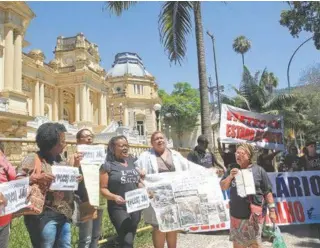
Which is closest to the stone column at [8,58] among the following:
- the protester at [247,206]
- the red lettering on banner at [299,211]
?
the red lettering on banner at [299,211]

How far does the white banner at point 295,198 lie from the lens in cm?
752

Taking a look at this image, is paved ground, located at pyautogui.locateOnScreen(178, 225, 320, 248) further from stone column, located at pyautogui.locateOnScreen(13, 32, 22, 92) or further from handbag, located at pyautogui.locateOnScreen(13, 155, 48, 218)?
stone column, located at pyautogui.locateOnScreen(13, 32, 22, 92)

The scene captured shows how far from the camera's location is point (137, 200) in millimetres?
4492

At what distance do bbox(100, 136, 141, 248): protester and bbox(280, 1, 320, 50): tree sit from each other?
7.69m

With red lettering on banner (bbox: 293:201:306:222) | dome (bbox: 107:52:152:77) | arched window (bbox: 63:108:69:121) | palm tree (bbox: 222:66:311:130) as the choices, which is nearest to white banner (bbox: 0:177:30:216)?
red lettering on banner (bbox: 293:201:306:222)

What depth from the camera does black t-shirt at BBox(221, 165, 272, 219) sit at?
4293 mm

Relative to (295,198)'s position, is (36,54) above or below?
above

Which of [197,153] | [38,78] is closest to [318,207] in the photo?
[197,153]

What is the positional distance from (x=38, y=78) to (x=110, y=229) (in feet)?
117

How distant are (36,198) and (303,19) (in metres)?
9.34

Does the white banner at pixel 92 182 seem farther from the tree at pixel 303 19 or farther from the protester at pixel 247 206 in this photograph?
the tree at pixel 303 19

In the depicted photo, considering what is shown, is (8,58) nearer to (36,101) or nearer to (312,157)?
(36,101)

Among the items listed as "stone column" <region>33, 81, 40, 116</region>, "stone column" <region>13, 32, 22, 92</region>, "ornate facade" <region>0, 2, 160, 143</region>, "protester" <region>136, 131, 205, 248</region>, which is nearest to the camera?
"protester" <region>136, 131, 205, 248</region>

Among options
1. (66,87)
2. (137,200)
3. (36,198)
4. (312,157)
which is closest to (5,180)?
(36,198)
